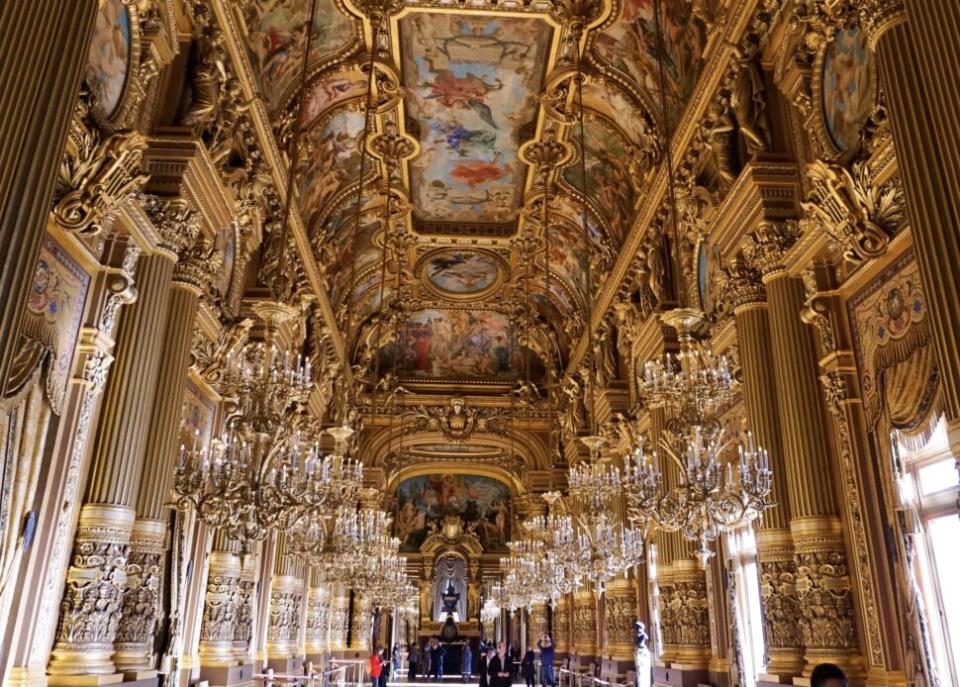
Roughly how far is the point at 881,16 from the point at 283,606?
14332 mm

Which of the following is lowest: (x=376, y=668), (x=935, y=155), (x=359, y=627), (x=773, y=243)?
(x=376, y=668)

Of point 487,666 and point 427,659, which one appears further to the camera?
point 427,659

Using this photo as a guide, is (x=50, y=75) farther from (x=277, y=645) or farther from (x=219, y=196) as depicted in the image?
(x=277, y=645)

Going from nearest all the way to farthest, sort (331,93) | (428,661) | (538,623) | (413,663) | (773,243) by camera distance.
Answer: (773,243) < (331,93) < (538,623) < (413,663) < (428,661)

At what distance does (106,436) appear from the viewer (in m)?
7.32

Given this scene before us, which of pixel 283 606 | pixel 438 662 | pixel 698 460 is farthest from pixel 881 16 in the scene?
pixel 438 662

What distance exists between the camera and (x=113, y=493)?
7164 mm

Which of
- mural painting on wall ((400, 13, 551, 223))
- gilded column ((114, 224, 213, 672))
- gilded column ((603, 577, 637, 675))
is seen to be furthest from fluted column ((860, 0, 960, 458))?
gilded column ((603, 577, 637, 675))

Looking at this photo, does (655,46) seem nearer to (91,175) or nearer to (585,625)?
(91,175)

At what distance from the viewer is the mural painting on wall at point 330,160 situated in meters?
14.5

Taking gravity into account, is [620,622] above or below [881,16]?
below

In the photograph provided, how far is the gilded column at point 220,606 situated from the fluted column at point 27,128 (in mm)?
7638

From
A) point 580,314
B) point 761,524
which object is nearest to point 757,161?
point 761,524

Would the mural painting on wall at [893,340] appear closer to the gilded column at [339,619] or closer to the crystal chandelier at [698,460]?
the crystal chandelier at [698,460]
